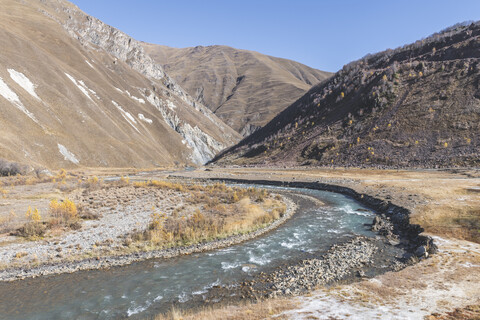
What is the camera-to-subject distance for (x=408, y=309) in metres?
8.51

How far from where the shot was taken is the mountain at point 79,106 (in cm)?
6456

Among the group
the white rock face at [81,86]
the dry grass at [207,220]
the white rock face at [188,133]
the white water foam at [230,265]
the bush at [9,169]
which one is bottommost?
the white water foam at [230,265]

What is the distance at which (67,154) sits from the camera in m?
68.4

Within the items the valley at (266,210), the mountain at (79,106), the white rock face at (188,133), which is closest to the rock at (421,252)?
the valley at (266,210)

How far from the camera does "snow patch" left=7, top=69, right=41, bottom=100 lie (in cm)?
7100

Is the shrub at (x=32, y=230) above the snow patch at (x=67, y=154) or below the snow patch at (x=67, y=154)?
below

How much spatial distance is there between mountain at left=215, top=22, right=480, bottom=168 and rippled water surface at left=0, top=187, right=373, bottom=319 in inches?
1978

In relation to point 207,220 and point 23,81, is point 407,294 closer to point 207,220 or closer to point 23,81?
point 207,220

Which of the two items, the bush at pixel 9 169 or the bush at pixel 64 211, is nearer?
the bush at pixel 64 211

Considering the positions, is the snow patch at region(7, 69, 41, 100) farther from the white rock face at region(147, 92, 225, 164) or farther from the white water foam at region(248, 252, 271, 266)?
the white water foam at region(248, 252, 271, 266)

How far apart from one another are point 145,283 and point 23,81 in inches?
3390

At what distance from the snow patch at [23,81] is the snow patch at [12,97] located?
6.67 metres

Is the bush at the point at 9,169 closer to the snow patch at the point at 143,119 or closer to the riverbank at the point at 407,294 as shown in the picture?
the riverbank at the point at 407,294

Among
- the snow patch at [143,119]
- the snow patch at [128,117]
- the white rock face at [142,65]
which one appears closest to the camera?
the snow patch at [128,117]
